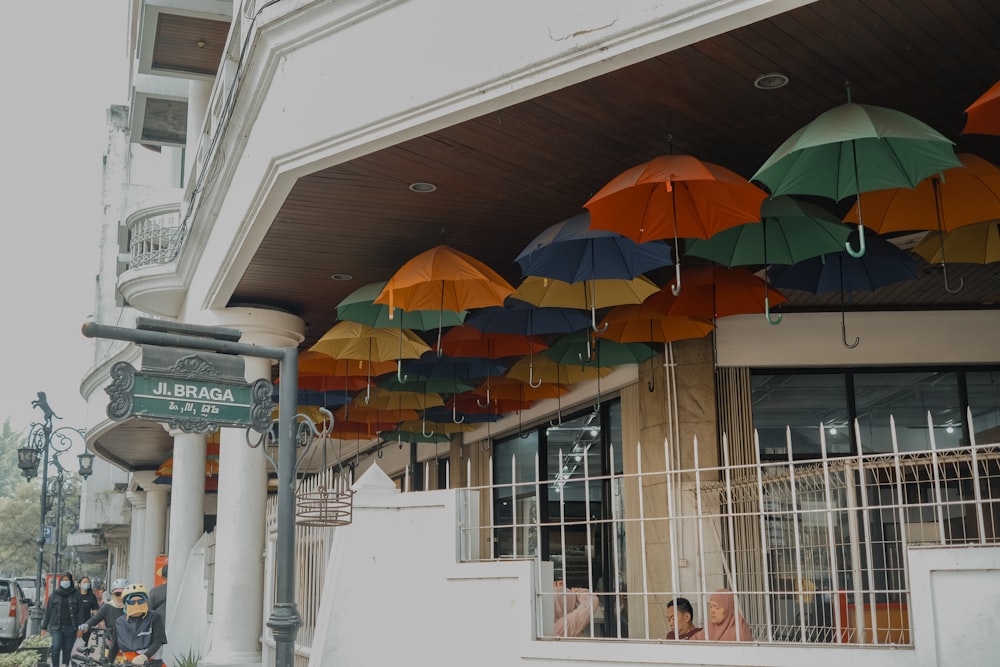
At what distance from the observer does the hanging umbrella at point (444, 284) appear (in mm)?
9031

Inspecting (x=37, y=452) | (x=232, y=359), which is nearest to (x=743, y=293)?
(x=232, y=359)

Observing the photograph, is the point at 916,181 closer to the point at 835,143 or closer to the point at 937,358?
the point at 835,143

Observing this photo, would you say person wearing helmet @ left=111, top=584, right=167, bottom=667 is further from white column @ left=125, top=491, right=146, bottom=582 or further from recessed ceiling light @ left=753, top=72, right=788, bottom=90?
white column @ left=125, top=491, right=146, bottom=582

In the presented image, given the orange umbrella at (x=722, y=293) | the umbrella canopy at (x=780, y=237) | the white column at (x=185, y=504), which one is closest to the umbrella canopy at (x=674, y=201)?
the umbrella canopy at (x=780, y=237)

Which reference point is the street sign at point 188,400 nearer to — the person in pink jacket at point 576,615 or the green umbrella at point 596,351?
the person in pink jacket at point 576,615

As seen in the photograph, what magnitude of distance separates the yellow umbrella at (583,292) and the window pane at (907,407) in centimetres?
400

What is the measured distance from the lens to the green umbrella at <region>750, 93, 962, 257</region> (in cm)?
666

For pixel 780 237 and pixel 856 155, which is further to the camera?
pixel 780 237

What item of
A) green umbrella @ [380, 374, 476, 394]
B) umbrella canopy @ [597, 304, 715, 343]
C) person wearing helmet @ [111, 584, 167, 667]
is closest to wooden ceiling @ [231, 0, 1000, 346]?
umbrella canopy @ [597, 304, 715, 343]

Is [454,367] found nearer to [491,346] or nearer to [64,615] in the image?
[491,346]

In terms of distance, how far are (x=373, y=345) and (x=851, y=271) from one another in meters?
5.38

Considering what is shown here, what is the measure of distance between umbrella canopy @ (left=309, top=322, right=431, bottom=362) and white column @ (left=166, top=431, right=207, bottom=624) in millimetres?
6842

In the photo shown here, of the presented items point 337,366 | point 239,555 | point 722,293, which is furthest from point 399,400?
point 722,293

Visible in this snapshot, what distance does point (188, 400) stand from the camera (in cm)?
684
